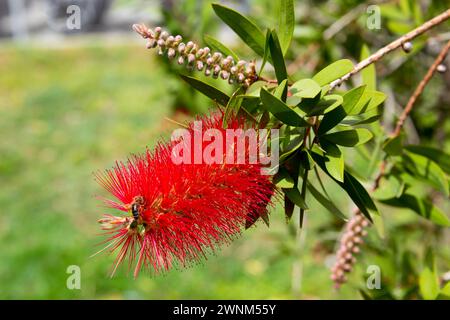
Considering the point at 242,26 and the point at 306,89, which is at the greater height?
the point at 242,26

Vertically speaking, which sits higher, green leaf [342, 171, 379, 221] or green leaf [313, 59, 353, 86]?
green leaf [313, 59, 353, 86]

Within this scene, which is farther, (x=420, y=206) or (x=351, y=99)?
(x=420, y=206)

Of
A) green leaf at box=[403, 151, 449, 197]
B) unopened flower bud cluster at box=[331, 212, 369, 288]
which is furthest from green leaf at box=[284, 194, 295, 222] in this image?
green leaf at box=[403, 151, 449, 197]

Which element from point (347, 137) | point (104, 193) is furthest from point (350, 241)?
point (104, 193)

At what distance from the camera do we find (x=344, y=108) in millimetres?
923

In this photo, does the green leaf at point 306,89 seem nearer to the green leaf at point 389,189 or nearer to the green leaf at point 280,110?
the green leaf at point 280,110

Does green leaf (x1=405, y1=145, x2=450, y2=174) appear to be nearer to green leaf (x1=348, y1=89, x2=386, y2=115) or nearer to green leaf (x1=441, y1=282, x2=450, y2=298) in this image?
green leaf (x1=441, y1=282, x2=450, y2=298)

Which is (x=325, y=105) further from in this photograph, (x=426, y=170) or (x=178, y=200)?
(x=426, y=170)

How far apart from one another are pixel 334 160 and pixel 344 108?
3.1 inches

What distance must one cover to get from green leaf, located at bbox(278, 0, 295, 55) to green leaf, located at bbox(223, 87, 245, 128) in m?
0.13

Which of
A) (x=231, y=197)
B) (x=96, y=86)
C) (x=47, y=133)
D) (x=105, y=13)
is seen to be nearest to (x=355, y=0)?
(x=231, y=197)

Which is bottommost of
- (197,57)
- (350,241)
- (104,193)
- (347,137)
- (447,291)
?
(447,291)

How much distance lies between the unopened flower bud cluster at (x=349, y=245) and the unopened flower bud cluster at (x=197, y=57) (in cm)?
44

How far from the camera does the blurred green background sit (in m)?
2.14
